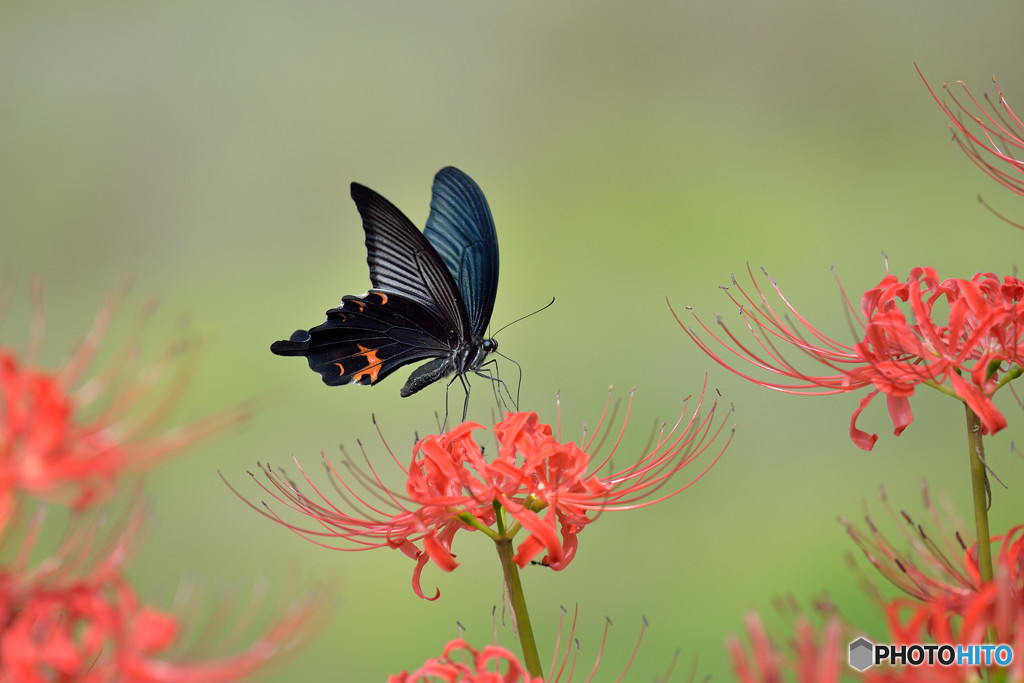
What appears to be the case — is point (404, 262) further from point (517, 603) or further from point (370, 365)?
point (517, 603)

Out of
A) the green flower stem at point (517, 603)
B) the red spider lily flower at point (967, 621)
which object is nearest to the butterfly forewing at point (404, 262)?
the green flower stem at point (517, 603)

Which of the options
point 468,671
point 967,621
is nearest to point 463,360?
point 468,671

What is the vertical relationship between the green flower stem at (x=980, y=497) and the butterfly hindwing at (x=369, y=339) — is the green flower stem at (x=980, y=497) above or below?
below

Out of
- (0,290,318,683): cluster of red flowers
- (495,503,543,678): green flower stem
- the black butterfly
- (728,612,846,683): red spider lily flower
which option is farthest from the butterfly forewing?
(728,612,846,683): red spider lily flower

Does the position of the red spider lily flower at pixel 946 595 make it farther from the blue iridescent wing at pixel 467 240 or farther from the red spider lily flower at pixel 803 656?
the blue iridescent wing at pixel 467 240

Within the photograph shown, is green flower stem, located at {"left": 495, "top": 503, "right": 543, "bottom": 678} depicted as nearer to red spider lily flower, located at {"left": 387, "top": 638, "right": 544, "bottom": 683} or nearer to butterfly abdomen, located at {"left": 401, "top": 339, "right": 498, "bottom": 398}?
red spider lily flower, located at {"left": 387, "top": 638, "right": 544, "bottom": 683}
